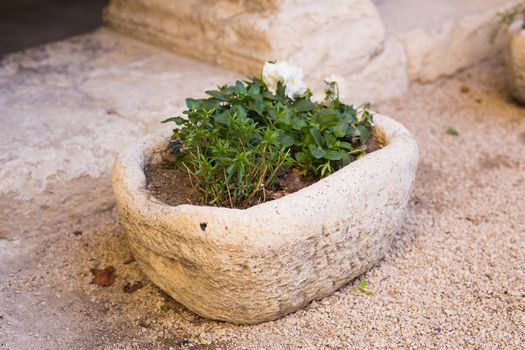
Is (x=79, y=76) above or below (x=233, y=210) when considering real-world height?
below

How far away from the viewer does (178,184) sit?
7.48 ft

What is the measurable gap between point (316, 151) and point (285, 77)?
14.2 inches

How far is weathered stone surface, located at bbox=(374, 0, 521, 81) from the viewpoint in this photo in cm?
398

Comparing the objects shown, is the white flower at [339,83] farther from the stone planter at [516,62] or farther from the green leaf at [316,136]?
the stone planter at [516,62]

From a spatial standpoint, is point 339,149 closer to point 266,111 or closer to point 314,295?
point 266,111

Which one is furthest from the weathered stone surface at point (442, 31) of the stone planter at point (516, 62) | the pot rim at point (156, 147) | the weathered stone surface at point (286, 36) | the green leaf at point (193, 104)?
the green leaf at point (193, 104)

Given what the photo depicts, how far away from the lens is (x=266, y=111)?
2314 millimetres

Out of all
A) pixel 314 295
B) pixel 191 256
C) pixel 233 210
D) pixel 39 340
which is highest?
pixel 233 210

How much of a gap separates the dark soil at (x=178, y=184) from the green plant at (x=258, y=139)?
0.10 ft

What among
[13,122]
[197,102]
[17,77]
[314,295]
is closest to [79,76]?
[17,77]

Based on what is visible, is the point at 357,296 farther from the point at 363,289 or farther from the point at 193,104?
the point at 193,104

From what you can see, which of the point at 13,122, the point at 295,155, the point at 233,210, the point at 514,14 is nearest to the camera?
the point at 233,210

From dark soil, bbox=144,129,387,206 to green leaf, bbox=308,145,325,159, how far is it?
116 millimetres

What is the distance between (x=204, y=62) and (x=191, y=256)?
1.89 metres
